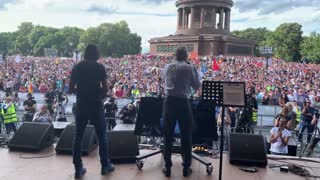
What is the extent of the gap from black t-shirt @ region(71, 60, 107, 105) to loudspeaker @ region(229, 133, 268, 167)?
9.46ft

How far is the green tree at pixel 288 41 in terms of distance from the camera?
89938 mm

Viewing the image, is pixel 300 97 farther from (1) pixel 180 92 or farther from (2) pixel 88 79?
(2) pixel 88 79

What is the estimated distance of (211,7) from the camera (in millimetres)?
52000

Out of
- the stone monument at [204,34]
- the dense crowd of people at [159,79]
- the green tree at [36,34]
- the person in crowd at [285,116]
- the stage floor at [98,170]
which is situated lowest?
the stage floor at [98,170]

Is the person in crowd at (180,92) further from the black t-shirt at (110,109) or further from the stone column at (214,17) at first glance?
the stone column at (214,17)

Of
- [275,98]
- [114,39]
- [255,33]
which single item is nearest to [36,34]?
[114,39]

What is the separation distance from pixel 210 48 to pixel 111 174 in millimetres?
42557

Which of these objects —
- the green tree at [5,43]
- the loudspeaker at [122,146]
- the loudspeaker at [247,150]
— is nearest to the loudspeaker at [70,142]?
the loudspeaker at [122,146]

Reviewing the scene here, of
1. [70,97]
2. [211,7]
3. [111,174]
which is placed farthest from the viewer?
[211,7]

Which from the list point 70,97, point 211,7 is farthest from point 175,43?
point 70,97

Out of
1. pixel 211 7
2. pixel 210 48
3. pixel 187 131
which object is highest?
pixel 211 7

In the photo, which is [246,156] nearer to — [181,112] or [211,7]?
[181,112]

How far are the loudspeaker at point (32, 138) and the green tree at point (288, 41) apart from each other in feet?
288

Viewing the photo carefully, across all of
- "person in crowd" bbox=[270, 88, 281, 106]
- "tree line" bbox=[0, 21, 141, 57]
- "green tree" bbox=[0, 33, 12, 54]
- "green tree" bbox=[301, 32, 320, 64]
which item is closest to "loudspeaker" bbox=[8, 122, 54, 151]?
"person in crowd" bbox=[270, 88, 281, 106]
